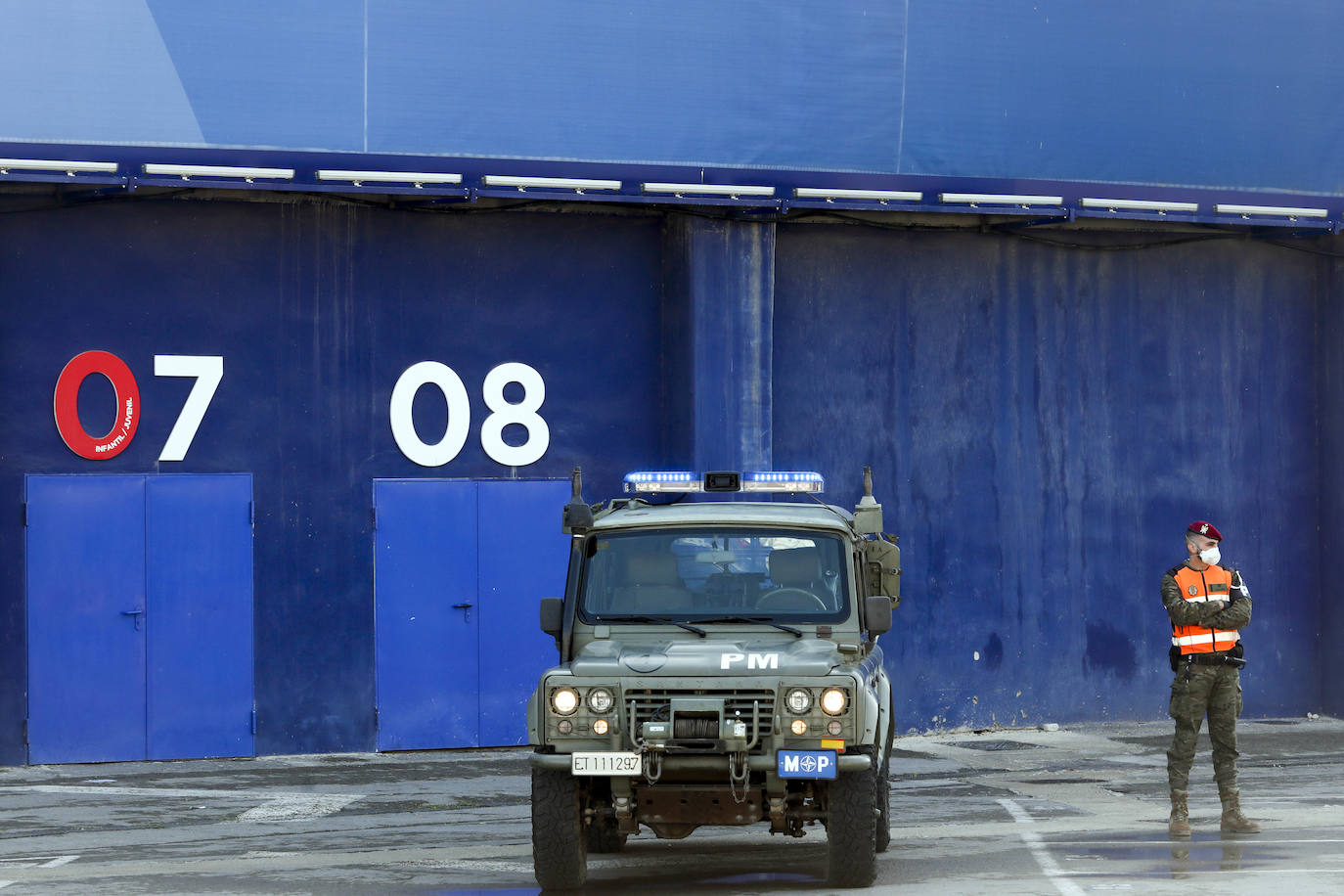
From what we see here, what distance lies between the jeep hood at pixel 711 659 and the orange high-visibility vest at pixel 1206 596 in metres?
3.06

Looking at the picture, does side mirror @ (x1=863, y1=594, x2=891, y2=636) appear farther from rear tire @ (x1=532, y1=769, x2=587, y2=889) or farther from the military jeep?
rear tire @ (x1=532, y1=769, x2=587, y2=889)

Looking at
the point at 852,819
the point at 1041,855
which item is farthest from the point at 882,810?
the point at 852,819

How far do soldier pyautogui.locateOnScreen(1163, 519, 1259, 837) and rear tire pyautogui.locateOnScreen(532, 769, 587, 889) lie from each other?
14.5 ft

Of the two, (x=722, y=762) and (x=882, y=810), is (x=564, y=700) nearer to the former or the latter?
(x=722, y=762)

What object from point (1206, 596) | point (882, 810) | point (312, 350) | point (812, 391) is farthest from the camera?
point (812, 391)

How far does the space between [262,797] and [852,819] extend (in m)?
6.28

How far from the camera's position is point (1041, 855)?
10.6 metres

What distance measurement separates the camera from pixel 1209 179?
1800 cm

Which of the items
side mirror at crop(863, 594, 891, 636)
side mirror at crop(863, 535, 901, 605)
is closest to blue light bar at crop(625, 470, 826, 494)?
side mirror at crop(863, 535, 901, 605)

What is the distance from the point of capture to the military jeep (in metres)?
9.05

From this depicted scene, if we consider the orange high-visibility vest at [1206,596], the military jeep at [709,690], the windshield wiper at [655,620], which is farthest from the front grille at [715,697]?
the orange high-visibility vest at [1206,596]

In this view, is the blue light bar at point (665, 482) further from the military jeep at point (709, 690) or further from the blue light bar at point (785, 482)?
the military jeep at point (709, 690)

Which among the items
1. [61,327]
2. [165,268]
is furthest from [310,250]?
[61,327]

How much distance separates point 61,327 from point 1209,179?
1178 centimetres
